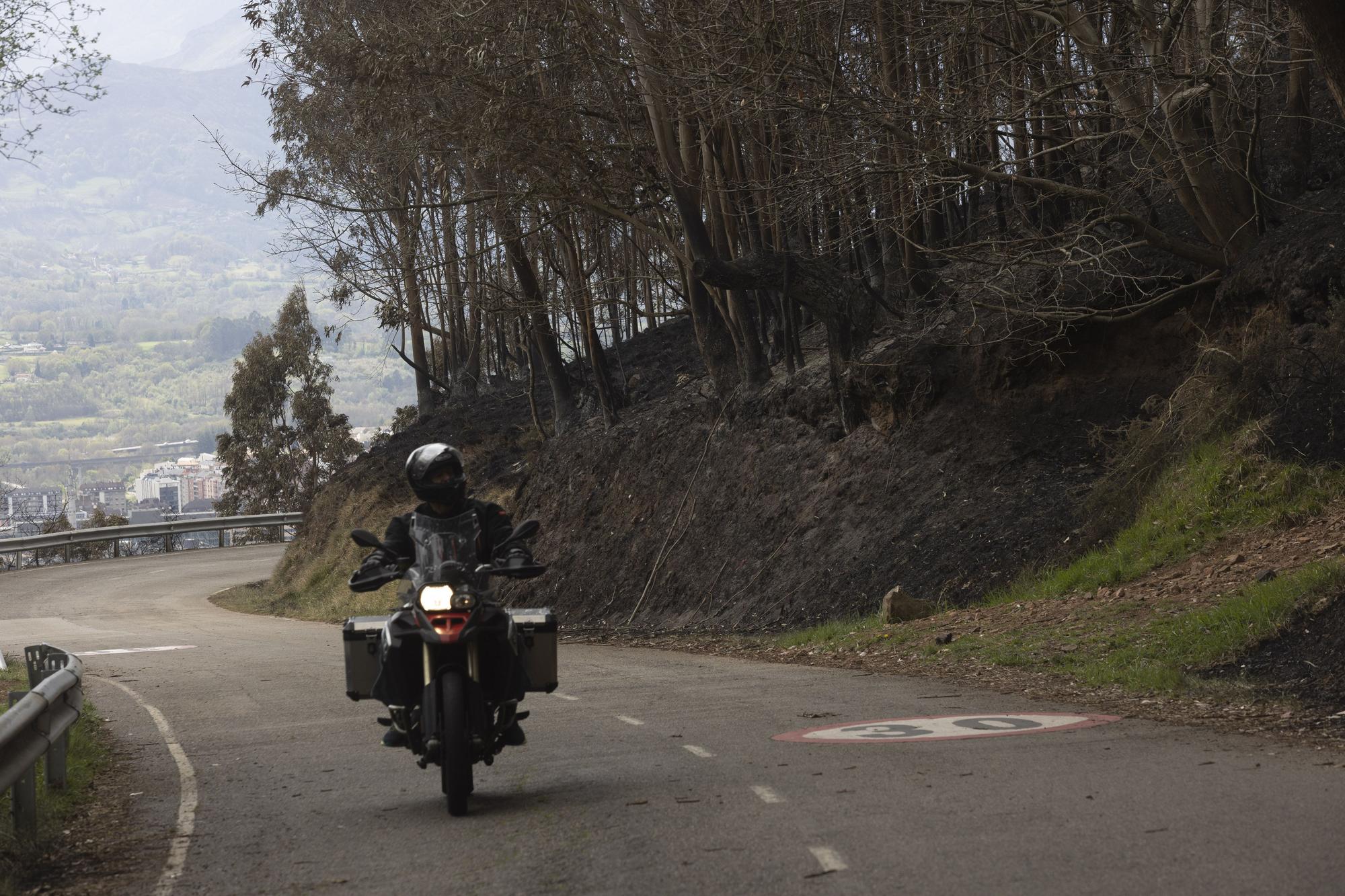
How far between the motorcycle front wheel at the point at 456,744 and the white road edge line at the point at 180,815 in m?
1.29

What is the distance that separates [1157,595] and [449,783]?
26.0ft

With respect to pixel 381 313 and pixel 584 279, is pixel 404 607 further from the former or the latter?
pixel 381 313

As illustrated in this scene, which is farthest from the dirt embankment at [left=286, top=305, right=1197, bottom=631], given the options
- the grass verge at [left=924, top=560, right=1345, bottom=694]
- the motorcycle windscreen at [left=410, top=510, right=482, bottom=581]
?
the motorcycle windscreen at [left=410, top=510, right=482, bottom=581]

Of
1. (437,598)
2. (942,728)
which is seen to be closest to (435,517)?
(437,598)

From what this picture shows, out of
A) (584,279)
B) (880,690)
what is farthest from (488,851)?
(584,279)

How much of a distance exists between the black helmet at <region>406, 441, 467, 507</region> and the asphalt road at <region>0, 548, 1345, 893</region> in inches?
65.2

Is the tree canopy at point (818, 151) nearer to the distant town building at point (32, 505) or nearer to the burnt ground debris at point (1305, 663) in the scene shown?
the burnt ground debris at point (1305, 663)

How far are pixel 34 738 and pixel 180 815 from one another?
3.31ft

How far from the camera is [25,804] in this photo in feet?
23.7

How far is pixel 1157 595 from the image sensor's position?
12859 millimetres

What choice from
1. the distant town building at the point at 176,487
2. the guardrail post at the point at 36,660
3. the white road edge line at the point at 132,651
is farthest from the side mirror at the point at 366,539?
the distant town building at the point at 176,487

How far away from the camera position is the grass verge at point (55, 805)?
263 inches

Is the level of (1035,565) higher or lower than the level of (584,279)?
lower

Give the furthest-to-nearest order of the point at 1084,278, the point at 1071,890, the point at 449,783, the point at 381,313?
the point at 381,313, the point at 1084,278, the point at 449,783, the point at 1071,890
